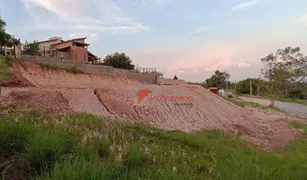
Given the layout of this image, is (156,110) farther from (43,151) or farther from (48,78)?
(43,151)

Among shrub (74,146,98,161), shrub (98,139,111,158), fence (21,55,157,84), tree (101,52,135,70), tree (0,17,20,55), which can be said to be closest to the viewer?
shrub (74,146,98,161)

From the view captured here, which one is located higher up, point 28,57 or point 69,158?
point 28,57

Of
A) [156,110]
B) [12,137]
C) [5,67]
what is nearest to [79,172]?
[12,137]

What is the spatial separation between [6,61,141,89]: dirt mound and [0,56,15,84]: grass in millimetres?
301

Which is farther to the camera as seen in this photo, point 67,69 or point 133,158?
point 67,69

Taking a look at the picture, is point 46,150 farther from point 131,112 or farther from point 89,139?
point 131,112

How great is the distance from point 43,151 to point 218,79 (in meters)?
49.3

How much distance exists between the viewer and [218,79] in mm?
49062

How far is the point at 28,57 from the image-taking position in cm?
1440

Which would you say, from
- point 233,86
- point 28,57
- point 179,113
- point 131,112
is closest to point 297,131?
point 179,113

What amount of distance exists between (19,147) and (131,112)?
757 cm

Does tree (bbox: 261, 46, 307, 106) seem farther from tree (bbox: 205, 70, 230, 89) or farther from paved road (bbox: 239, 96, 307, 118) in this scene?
tree (bbox: 205, 70, 230, 89)

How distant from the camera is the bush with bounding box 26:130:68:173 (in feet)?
7.84

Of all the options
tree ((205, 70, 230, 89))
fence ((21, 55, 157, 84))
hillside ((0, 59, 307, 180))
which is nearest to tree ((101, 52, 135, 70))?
fence ((21, 55, 157, 84))
